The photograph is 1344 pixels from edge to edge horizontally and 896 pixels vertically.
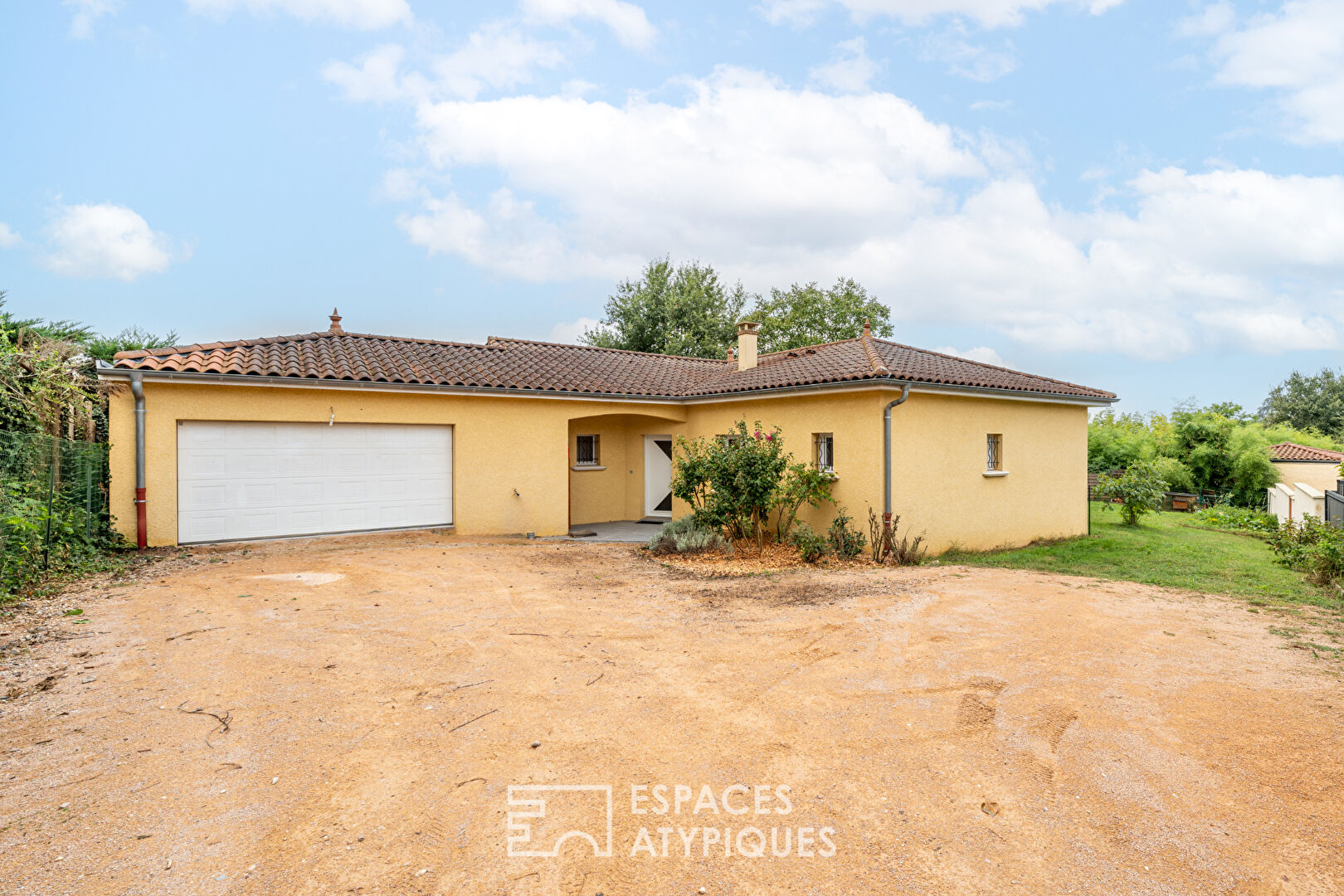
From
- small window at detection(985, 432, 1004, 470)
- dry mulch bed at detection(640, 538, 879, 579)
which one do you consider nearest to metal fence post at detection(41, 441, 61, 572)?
dry mulch bed at detection(640, 538, 879, 579)

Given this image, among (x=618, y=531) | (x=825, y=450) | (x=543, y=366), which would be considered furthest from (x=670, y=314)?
(x=825, y=450)

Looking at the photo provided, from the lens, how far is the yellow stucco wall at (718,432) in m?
10.5

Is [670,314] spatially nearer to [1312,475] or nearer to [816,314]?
[816,314]

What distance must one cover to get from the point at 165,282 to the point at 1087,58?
22.2 meters

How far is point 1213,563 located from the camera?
Answer: 37.0ft

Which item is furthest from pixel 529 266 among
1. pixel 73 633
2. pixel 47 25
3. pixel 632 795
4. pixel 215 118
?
pixel 632 795

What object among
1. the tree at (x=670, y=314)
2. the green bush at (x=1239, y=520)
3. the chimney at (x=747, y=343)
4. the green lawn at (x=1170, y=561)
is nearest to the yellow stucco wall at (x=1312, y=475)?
the green bush at (x=1239, y=520)

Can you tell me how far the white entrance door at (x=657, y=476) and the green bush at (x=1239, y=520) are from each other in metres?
15.0

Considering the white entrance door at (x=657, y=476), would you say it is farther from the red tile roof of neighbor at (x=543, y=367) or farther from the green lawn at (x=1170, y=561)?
the green lawn at (x=1170, y=561)

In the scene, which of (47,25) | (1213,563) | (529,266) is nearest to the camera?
(1213,563)

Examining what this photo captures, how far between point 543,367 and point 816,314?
24.3 metres

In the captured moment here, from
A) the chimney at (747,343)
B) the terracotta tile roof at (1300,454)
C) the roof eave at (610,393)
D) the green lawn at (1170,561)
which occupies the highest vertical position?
the chimney at (747,343)

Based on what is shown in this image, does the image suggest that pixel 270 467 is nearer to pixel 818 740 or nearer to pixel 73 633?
pixel 73 633

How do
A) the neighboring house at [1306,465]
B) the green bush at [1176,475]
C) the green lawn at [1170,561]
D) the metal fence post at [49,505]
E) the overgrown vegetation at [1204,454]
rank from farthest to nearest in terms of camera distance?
the neighboring house at [1306,465], the overgrown vegetation at [1204,454], the green bush at [1176,475], the green lawn at [1170,561], the metal fence post at [49,505]
